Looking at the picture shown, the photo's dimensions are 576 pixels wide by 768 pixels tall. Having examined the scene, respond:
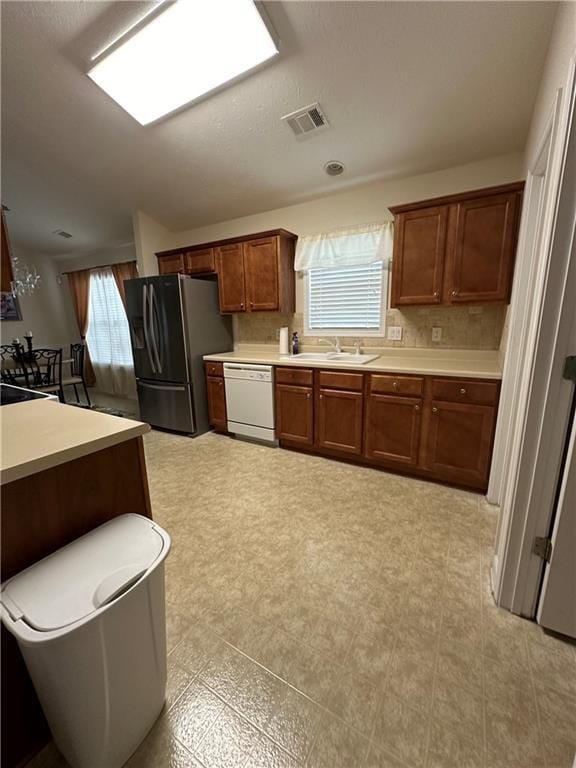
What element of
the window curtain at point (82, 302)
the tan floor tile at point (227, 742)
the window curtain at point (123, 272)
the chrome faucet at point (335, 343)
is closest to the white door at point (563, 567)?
the tan floor tile at point (227, 742)

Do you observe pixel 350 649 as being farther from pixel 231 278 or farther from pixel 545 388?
pixel 231 278

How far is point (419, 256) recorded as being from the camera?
2418mm

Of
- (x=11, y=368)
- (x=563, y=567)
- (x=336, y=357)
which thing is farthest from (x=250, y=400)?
(x=11, y=368)

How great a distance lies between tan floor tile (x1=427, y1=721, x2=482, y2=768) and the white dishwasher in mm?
2324

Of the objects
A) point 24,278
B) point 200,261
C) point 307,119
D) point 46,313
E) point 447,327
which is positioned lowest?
point 447,327

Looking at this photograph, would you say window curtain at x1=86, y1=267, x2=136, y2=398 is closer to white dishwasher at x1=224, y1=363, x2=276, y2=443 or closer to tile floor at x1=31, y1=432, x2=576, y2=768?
white dishwasher at x1=224, y1=363, x2=276, y2=443

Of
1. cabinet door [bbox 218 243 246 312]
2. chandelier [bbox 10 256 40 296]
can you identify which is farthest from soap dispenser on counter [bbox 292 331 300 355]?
chandelier [bbox 10 256 40 296]

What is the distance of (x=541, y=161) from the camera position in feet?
5.30

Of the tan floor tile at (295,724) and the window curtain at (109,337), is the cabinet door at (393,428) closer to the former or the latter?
the tan floor tile at (295,724)

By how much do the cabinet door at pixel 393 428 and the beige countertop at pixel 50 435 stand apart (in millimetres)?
1886

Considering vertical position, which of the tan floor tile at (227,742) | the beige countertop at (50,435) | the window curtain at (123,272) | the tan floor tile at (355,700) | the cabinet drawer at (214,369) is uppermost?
the window curtain at (123,272)

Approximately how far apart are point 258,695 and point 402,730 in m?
0.49

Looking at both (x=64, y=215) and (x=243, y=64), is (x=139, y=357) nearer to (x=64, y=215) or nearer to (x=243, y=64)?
(x=64, y=215)

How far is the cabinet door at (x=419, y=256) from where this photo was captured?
7.63 ft
